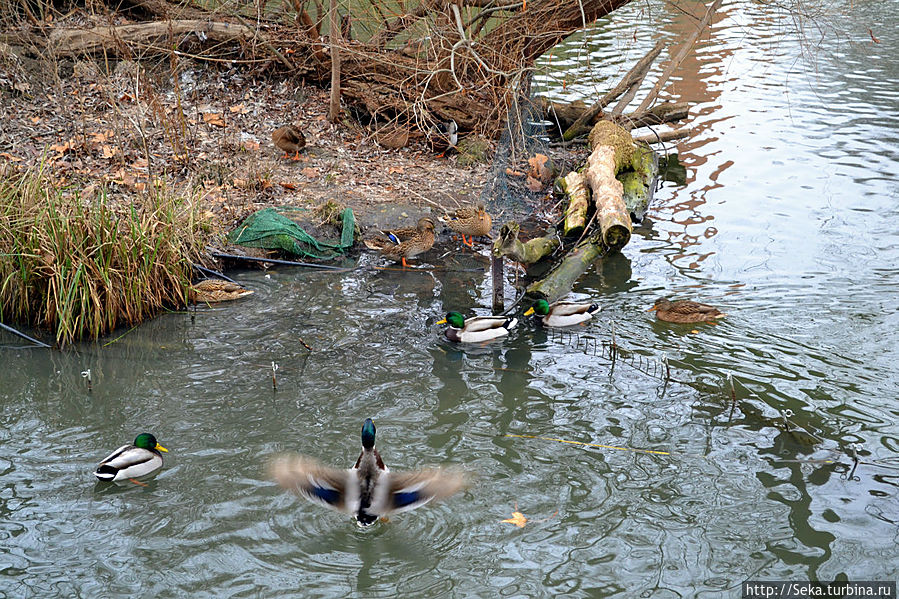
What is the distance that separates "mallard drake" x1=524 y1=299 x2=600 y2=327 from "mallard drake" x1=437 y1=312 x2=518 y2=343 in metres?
0.38

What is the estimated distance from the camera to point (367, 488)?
518 cm

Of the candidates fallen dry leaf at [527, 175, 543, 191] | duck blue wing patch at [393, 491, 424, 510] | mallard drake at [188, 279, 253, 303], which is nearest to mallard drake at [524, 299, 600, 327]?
mallard drake at [188, 279, 253, 303]

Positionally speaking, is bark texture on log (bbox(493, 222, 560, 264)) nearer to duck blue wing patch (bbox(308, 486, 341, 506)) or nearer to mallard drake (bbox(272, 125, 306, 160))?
duck blue wing patch (bbox(308, 486, 341, 506))

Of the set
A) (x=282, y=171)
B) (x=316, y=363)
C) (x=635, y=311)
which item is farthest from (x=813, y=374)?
(x=282, y=171)

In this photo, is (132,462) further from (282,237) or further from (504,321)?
(282,237)

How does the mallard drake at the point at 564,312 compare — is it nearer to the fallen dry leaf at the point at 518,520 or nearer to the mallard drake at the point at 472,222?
the mallard drake at the point at 472,222

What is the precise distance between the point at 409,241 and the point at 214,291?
234 centimetres

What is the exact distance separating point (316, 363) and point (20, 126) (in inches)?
275

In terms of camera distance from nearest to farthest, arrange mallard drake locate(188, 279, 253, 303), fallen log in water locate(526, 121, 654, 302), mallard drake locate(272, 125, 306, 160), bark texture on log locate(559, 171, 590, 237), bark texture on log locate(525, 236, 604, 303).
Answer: mallard drake locate(188, 279, 253, 303)
bark texture on log locate(525, 236, 604, 303)
fallen log in water locate(526, 121, 654, 302)
bark texture on log locate(559, 171, 590, 237)
mallard drake locate(272, 125, 306, 160)

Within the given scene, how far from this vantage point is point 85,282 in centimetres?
781

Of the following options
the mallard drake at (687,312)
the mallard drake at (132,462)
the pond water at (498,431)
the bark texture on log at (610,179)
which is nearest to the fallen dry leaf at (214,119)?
the pond water at (498,431)

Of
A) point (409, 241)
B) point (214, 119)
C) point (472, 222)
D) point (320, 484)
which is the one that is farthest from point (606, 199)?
point (214, 119)

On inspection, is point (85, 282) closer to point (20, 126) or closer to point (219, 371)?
point (219, 371)

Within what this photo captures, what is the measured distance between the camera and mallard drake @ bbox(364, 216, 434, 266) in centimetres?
956
